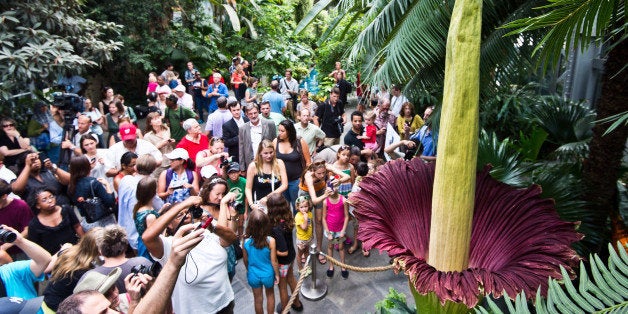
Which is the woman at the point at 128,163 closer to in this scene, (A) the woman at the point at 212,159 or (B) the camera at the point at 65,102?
(A) the woman at the point at 212,159

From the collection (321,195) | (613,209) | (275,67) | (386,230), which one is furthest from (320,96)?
(386,230)

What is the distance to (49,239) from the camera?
3156 mm

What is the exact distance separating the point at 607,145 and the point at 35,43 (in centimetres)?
571

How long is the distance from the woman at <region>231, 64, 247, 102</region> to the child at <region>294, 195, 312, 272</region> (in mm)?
5935

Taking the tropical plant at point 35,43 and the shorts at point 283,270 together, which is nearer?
the shorts at point 283,270

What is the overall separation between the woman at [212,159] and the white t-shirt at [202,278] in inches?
60.5

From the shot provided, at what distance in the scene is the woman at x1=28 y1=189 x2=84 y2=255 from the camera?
3.07 metres

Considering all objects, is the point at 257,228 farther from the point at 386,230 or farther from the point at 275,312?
the point at 386,230

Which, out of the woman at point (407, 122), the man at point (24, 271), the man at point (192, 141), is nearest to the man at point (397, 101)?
the woman at point (407, 122)

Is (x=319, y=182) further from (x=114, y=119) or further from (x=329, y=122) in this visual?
(x=114, y=119)

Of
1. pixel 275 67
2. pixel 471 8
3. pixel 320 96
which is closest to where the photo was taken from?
pixel 471 8

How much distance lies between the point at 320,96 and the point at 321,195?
6805 millimetres

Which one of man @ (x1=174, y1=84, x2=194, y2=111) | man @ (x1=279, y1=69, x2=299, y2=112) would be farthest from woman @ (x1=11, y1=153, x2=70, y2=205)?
man @ (x1=279, y1=69, x2=299, y2=112)

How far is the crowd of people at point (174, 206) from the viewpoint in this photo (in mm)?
2396
